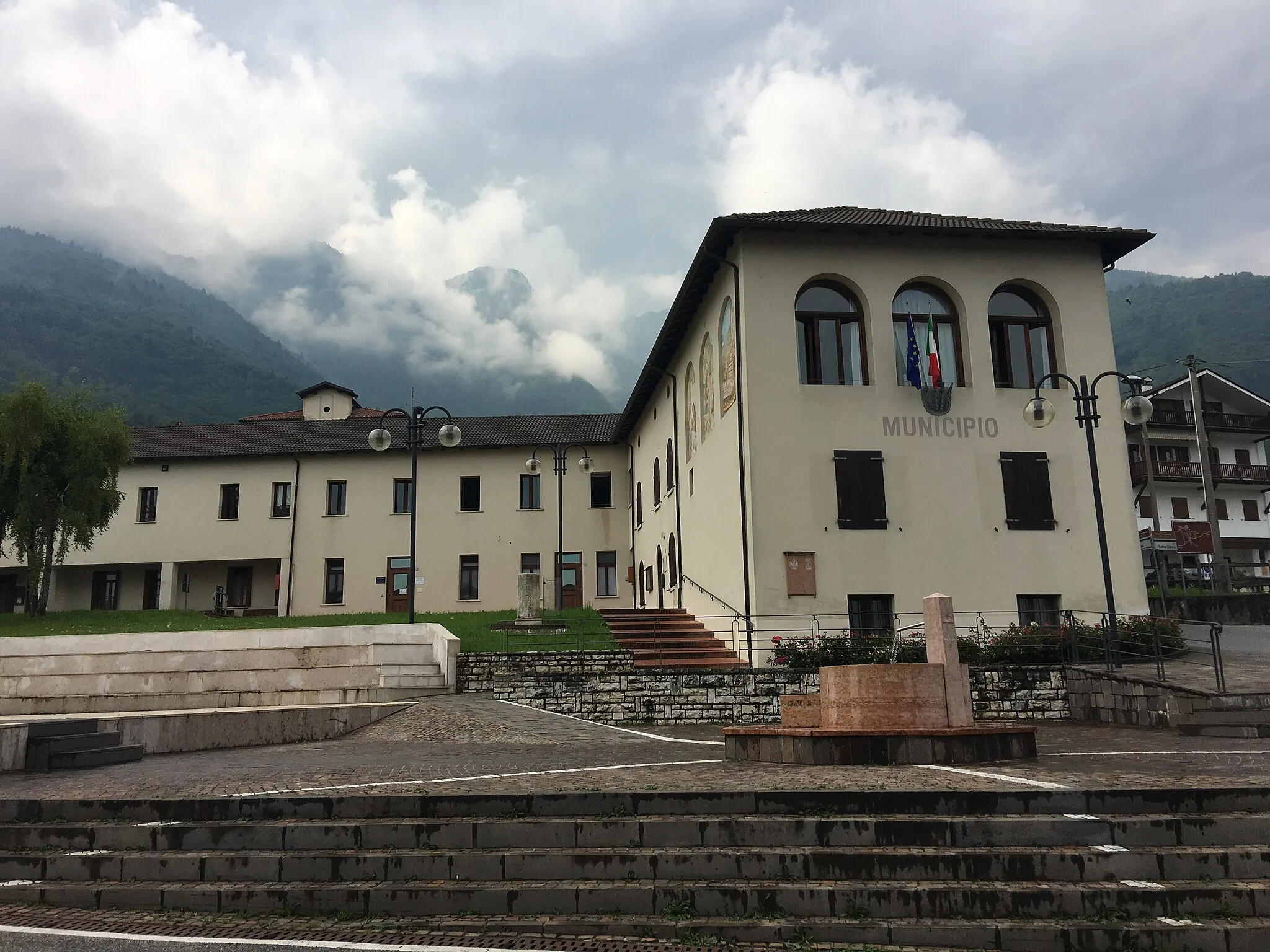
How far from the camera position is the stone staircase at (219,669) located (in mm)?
16938

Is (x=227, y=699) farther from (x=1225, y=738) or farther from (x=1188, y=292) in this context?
(x=1188, y=292)

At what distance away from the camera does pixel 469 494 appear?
37844 mm

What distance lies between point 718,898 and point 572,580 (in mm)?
31313

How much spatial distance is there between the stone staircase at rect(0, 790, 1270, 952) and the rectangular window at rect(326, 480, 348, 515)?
103ft

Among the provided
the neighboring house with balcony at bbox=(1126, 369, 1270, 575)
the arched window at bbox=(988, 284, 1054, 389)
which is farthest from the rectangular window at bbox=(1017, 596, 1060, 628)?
the neighboring house with balcony at bbox=(1126, 369, 1270, 575)

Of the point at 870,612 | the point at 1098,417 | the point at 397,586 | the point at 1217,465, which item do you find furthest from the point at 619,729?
the point at 1217,465

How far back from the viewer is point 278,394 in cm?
12281

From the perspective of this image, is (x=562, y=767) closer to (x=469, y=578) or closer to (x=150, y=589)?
(x=469, y=578)

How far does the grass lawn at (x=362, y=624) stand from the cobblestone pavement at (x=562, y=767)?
526 centimetres

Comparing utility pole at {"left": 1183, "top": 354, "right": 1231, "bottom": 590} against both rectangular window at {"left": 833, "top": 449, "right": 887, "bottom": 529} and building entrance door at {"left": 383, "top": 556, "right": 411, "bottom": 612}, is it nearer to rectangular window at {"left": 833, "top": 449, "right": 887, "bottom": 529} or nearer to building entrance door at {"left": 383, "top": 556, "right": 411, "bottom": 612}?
rectangular window at {"left": 833, "top": 449, "right": 887, "bottom": 529}

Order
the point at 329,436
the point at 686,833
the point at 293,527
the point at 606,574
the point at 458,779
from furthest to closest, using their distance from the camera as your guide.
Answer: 1. the point at 329,436
2. the point at 293,527
3. the point at 606,574
4. the point at 458,779
5. the point at 686,833

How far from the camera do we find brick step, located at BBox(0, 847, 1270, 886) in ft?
20.0

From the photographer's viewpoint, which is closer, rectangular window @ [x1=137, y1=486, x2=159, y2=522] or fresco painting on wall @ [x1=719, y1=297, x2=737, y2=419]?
fresco painting on wall @ [x1=719, y1=297, x2=737, y2=419]

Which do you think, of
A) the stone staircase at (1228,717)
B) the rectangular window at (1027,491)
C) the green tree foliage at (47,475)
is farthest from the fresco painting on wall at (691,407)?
→ the green tree foliage at (47,475)
